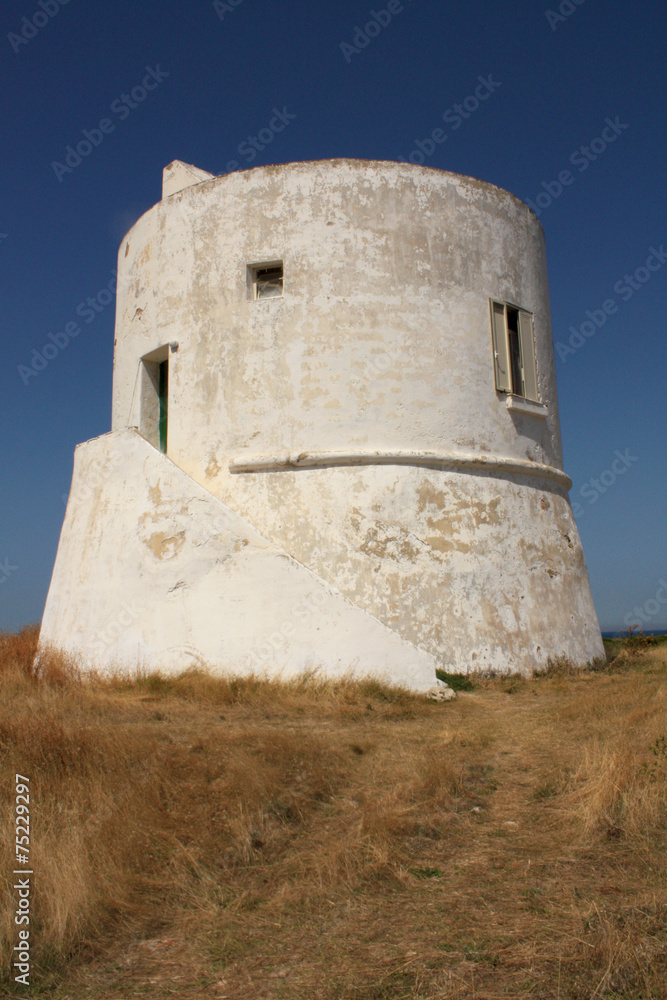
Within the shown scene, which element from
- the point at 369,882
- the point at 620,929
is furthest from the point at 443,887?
the point at 620,929

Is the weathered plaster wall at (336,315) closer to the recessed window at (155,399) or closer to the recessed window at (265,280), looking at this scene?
the recessed window at (265,280)

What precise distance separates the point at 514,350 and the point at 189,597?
5936mm

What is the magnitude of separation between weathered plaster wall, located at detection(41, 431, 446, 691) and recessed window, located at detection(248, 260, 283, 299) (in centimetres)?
260

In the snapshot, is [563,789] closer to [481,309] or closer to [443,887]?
[443,887]

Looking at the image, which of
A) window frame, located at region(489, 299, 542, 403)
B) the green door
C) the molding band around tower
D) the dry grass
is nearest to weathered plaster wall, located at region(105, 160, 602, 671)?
the molding band around tower

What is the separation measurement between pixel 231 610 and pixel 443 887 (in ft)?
15.8

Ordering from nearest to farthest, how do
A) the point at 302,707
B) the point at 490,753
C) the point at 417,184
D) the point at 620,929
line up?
the point at 620,929 < the point at 490,753 < the point at 302,707 < the point at 417,184

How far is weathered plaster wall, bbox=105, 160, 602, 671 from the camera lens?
28.5 feet

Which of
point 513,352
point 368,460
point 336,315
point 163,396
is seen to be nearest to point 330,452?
point 368,460

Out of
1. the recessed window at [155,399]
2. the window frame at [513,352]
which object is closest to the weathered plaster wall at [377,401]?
A: the window frame at [513,352]

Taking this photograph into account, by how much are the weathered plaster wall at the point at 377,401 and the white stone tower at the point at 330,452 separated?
27mm

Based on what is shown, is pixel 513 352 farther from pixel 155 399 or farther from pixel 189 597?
pixel 189 597

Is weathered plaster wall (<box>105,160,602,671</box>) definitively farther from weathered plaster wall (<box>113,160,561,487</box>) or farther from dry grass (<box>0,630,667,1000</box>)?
dry grass (<box>0,630,667,1000</box>)

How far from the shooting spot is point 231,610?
25.7ft
